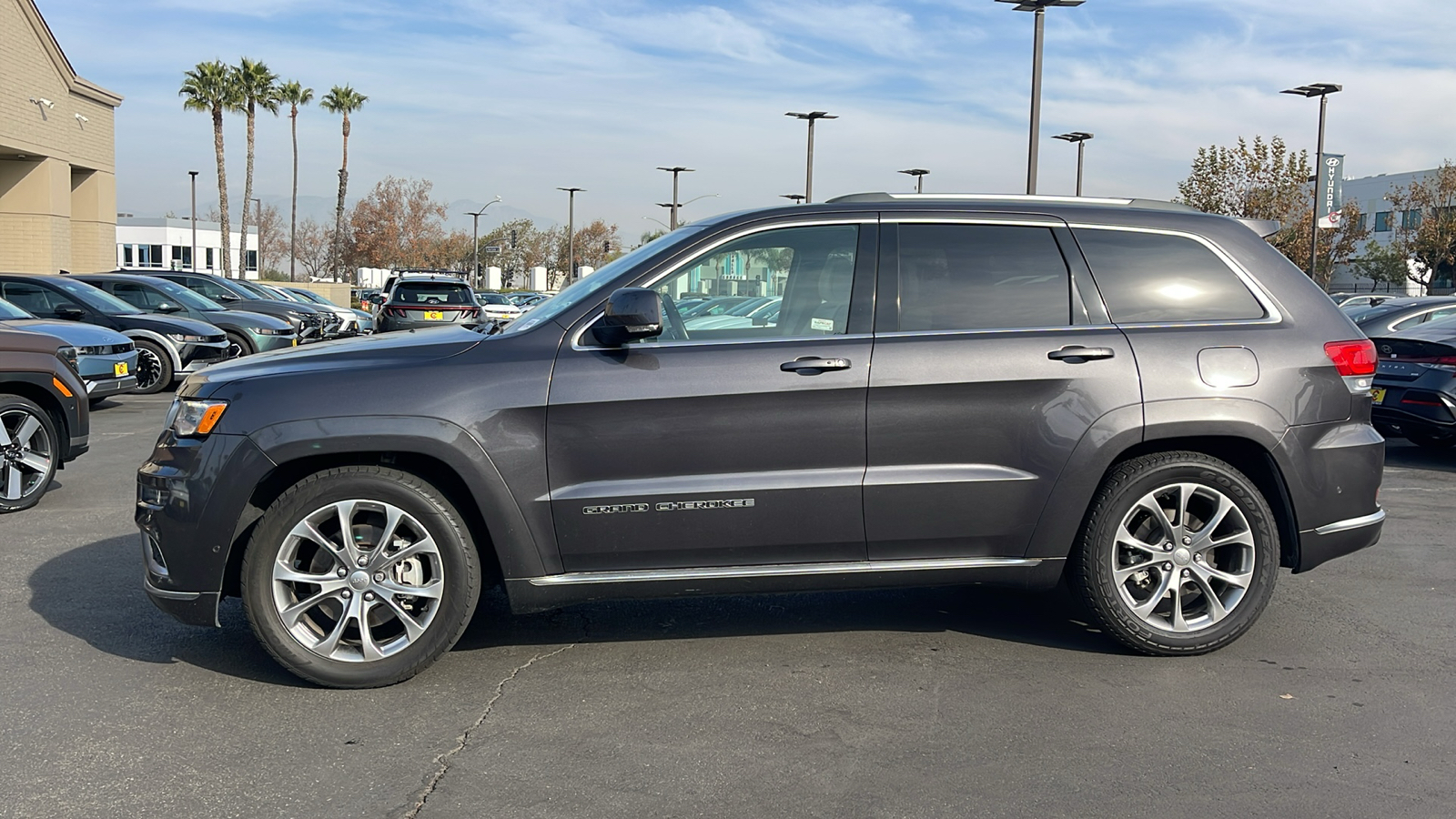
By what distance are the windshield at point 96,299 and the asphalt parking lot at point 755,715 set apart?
11.7 m

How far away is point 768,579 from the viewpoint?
15.0ft

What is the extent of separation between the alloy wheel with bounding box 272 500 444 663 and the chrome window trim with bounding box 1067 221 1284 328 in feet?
9.48

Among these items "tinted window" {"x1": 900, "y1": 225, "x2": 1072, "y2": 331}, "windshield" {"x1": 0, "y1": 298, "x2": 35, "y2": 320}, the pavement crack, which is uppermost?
"tinted window" {"x1": 900, "y1": 225, "x2": 1072, "y2": 331}

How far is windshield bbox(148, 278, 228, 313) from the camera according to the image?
18703 mm

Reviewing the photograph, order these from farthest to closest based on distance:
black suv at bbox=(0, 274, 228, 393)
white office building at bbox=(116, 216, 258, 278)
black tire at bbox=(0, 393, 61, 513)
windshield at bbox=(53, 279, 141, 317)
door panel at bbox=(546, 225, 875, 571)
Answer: white office building at bbox=(116, 216, 258, 278) < windshield at bbox=(53, 279, 141, 317) < black suv at bbox=(0, 274, 228, 393) < black tire at bbox=(0, 393, 61, 513) < door panel at bbox=(546, 225, 875, 571)

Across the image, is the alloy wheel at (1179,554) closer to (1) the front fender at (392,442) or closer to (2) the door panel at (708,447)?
(2) the door panel at (708,447)

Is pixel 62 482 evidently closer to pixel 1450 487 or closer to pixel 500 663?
pixel 500 663

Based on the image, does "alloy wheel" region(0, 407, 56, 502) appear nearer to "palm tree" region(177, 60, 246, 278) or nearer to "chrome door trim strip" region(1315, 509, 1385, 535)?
"chrome door trim strip" region(1315, 509, 1385, 535)

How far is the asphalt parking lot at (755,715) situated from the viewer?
3.56 m

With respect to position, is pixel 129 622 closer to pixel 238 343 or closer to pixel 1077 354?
pixel 1077 354

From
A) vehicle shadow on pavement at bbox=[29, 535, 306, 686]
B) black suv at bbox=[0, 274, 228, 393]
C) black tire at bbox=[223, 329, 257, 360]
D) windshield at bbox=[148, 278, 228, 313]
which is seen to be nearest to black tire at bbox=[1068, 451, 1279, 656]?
vehicle shadow on pavement at bbox=[29, 535, 306, 686]

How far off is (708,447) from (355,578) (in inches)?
54.3

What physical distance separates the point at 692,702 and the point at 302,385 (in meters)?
1.82

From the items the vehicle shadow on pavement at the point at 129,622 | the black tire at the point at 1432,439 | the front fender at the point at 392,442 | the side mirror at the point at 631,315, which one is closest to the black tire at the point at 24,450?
the vehicle shadow on pavement at the point at 129,622
